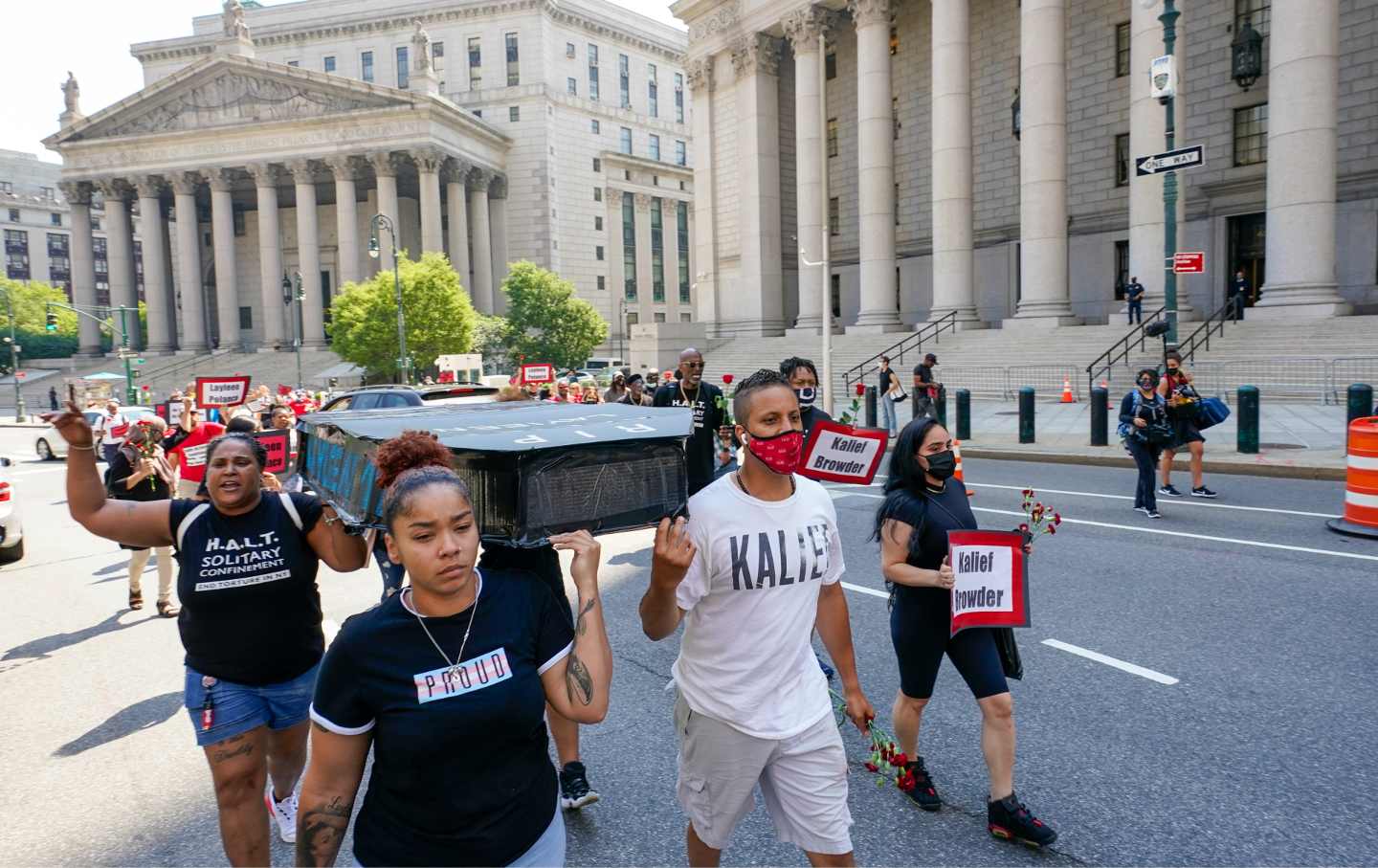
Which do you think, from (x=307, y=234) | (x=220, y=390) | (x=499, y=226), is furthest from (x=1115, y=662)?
(x=499, y=226)

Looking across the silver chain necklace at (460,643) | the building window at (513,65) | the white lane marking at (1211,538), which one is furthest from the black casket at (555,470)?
the building window at (513,65)

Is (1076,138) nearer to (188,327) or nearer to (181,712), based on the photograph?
(181,712)

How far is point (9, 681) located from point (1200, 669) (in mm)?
8591

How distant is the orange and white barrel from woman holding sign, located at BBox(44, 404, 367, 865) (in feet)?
34.5

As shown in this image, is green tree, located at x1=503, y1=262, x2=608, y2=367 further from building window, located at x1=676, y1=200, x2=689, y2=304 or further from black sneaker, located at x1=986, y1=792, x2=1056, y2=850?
black sneaker, located at x1=986, y1=792, x2=1056, y2=850

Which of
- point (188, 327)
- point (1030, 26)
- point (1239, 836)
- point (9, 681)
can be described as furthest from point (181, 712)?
point (188, 327)

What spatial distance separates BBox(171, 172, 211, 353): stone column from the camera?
6738 cm

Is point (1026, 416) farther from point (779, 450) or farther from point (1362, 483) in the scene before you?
point (779, 450)

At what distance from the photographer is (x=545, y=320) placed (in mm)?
58812

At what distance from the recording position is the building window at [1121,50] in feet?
112

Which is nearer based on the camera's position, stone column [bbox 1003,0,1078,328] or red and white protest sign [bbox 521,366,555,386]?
red and white protest sign [bbox 521,366,555,386]

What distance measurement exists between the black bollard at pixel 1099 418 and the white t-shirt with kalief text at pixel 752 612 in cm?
1636

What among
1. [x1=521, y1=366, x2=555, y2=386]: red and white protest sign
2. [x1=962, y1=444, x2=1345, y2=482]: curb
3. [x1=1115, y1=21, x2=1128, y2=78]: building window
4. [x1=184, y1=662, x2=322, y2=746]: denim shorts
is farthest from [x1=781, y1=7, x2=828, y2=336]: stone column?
[x1=184, y1=662, x2=322, y2=746]: denim shorts

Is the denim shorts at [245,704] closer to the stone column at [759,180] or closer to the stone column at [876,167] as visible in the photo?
the stone column at [876,167]
